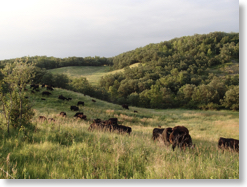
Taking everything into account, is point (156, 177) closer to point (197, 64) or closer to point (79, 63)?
point (197, 64)

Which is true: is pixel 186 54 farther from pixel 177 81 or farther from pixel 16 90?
pixel 16 90

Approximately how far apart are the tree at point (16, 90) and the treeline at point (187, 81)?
2766cm

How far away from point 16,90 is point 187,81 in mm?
70053

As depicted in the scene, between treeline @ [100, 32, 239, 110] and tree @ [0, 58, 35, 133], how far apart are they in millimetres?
27657

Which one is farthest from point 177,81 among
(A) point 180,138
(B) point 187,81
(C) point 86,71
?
(C) point 86,71

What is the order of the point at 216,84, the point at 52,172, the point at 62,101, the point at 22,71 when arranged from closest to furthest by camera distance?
the point at 52,172 < the point at 22,71 < the point at 62,101 < the point at 216,84

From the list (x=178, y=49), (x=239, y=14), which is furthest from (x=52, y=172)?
(x=178, y=49)

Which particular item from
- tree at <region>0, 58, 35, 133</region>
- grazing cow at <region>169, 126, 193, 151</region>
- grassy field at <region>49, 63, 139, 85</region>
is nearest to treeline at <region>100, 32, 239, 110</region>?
grassy field at <region>49, 63, 139, 85</region>

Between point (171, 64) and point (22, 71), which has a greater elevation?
point (171, 64)

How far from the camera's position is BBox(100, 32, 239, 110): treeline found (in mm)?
41906

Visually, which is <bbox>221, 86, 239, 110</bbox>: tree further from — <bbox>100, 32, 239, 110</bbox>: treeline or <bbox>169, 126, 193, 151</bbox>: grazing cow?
<bbox>169, 126, 193, 151</bbox>: grazing cow

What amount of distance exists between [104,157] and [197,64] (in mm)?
86436

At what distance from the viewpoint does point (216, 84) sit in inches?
1890

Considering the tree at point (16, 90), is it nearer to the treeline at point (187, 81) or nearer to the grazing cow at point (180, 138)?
the grazing cow at point (180, 138)
